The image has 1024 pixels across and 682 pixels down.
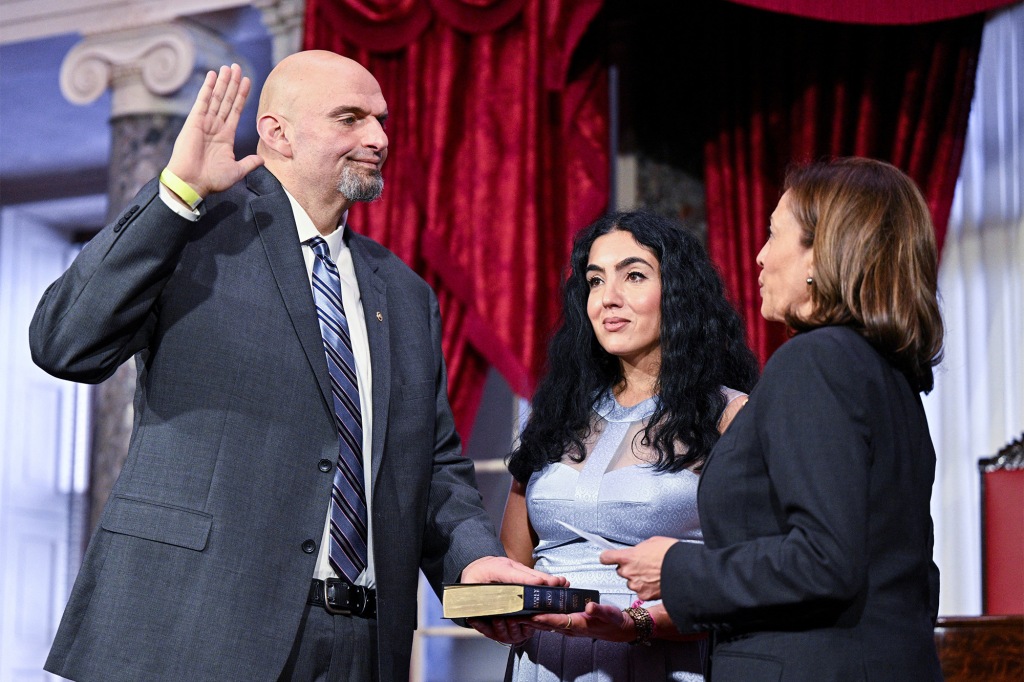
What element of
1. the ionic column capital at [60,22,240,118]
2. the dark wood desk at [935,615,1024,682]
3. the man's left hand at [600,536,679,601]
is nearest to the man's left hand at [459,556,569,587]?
the man's left hand at [600,536,679,601]

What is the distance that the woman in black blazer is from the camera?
1578 millimetres

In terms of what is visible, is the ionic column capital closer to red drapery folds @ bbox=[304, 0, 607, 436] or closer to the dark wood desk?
red drapery folds @ bbox=[304, 0, 607, 436]

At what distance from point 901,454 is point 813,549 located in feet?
0.67

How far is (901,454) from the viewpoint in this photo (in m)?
1.65

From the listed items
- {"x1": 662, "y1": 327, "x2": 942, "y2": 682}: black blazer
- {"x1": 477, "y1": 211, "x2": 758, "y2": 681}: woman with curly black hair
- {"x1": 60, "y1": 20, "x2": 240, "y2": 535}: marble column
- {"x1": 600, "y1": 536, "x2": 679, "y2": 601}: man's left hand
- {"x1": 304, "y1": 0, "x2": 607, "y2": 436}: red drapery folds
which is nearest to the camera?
{"x1": 662, "y1": 327, "x2": 942, "y2": 682}: black blazer

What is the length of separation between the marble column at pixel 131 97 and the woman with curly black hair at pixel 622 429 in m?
2.62

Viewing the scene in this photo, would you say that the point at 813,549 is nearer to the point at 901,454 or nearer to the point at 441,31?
the point at 901,454

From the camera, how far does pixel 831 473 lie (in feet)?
5.16

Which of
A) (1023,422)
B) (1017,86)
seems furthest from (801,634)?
(1017,86)

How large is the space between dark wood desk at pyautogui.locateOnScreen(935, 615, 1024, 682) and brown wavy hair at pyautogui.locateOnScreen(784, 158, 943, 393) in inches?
54.2

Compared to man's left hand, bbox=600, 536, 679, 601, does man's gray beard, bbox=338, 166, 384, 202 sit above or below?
above

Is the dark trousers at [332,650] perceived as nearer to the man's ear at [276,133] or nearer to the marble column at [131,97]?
the man's ear at [276,133]

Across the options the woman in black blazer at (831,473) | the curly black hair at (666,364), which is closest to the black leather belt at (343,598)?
the curly black hair at (666,364)

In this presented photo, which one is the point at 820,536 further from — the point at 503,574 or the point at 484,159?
the point at 484,159
